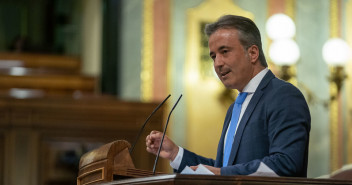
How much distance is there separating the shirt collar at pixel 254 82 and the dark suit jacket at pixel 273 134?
0.02 meters

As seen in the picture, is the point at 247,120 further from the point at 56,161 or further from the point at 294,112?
the point at 56,161

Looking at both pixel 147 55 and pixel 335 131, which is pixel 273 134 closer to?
pixel 147 55

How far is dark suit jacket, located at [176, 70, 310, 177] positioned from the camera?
266 centimetres

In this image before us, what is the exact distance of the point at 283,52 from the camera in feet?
21.1

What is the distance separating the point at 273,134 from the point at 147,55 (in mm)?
4597

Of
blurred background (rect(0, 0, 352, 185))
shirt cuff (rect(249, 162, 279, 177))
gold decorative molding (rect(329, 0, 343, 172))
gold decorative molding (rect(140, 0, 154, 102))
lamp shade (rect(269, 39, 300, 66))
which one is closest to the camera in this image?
shirt cuff (rect(249, 162, 279, 177))

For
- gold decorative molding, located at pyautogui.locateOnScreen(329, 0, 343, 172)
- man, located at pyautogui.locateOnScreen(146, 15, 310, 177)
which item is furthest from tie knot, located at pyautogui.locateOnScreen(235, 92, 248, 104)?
gold decorative molding, located at pyautogui.locateOnScreen(329, 0, 343, 172)

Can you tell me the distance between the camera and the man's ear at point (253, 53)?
3016 mm

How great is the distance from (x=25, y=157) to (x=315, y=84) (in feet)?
9.29

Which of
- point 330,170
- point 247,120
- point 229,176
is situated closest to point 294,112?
point 247,120

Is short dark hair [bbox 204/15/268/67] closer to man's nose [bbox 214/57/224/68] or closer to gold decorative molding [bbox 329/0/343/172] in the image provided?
man's nose [bbox 214/57/224/68]

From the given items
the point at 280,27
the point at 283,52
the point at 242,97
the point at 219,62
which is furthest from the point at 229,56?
the point at 280,27

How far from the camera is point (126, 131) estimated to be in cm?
668

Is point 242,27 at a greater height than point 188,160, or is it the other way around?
point 242,27
